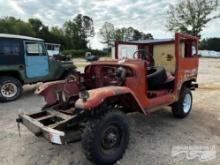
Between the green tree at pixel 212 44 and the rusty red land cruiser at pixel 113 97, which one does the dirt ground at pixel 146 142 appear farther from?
the green tree at pixel 212 44

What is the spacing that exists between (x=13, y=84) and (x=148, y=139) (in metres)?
5.60

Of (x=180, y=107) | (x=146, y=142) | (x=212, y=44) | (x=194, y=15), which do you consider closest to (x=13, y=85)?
(x=180, y=107)

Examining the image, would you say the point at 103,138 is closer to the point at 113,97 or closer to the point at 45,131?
the point at 113,97

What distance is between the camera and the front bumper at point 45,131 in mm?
3742

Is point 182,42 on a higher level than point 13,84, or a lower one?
higher

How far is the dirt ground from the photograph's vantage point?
428 cm

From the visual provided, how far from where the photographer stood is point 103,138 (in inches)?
159

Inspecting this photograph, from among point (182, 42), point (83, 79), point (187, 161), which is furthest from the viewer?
point (182, 42)

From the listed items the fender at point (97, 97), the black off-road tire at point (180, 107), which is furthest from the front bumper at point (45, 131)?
the black off-road tire at point (180, 107)

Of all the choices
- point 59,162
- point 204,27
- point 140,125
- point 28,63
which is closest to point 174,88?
point 140,125

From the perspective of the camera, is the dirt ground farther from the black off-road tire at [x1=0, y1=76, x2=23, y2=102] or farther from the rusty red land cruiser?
the black off-road tire at [x1=0, y1=76, x2=23, y2=102]

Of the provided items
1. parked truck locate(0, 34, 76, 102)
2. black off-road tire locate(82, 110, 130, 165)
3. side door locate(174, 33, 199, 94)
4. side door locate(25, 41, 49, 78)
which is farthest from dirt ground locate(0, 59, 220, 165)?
side door locate(25, 41, 49, 78)

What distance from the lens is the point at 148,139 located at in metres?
5.11

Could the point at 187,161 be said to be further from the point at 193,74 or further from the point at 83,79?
the point at 193,74
